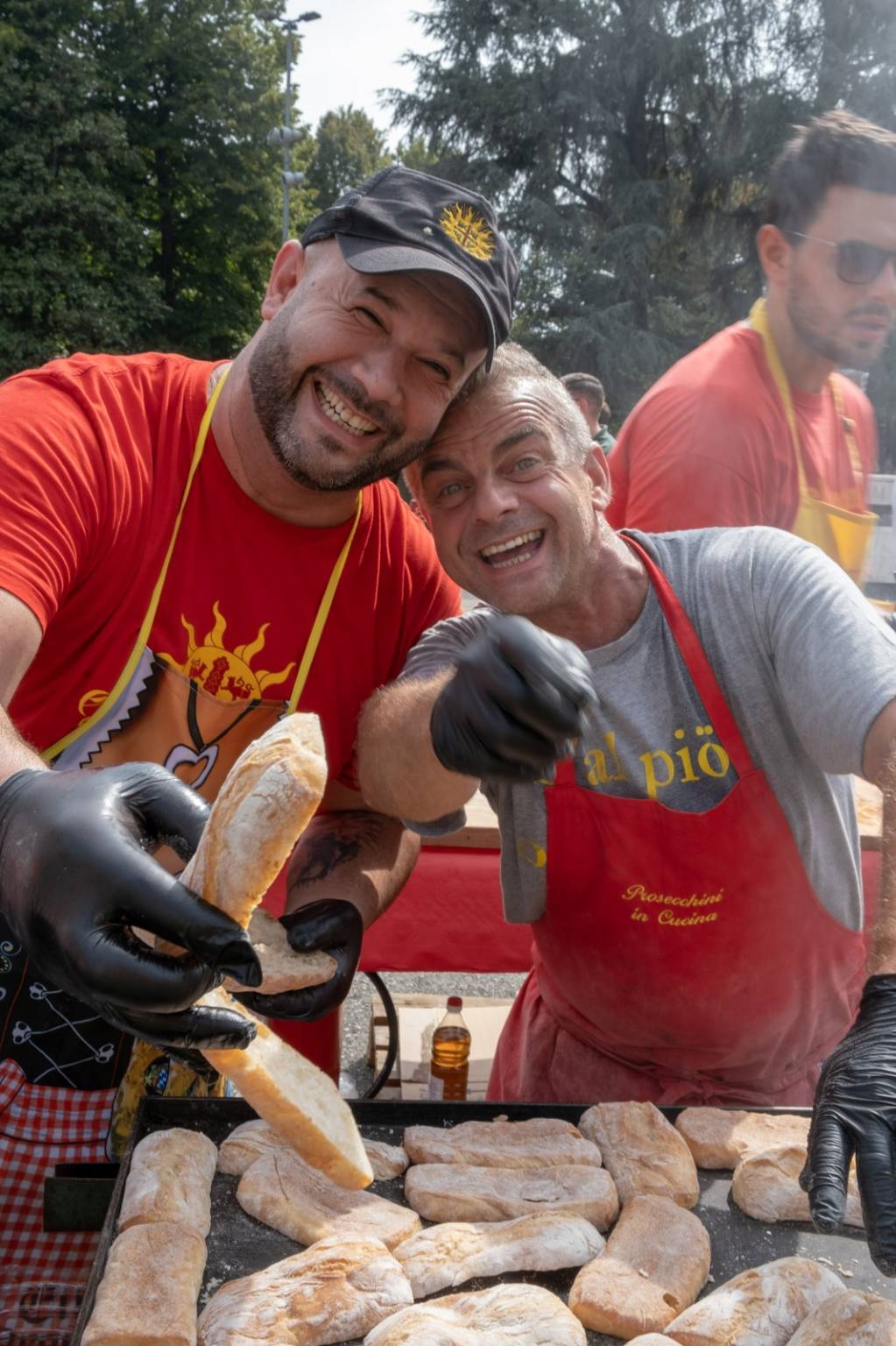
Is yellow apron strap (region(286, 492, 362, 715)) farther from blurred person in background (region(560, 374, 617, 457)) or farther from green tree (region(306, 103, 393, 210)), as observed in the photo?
green tree (region(306, 103, 393, 210))

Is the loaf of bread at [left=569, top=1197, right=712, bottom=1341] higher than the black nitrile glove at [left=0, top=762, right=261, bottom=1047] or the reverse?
the reverse

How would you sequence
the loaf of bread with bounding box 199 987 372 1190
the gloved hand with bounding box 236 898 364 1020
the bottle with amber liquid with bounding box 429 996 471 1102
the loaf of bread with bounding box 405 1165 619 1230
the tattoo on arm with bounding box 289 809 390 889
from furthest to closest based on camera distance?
the bottle with amber liquid with bounding box 429 996 471 1102, the tattoo on arm with bounding box 289 809 390 889, the gloved hand with bounding box 236 898 364 1020, the loaf of bread with bounding box 405 1165 619 1230, the loaf of bread with bounding box 199 987 372 1190

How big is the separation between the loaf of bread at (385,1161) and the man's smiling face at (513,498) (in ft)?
3.26

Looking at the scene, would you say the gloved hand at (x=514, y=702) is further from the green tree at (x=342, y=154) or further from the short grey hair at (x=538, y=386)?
the green tree at (x=342, y=154)

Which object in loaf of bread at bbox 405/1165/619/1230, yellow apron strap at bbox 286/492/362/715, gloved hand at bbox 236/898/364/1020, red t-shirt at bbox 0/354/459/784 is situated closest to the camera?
loaf of bread at bbox 405/1165/619/1230

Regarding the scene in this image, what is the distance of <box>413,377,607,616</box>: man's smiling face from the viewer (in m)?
2.10

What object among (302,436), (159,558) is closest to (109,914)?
(159,558)

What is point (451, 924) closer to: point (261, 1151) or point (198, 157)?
point (261, 1151)

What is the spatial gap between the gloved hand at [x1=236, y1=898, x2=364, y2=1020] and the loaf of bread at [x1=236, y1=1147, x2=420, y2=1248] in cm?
21

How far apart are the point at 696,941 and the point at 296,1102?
86 cm

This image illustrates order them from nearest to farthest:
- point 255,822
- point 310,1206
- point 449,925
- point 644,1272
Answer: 1. point 255,822
2. point 644,1272
3. point 310,1206
4. point 449,925

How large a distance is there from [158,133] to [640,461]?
2481 cm

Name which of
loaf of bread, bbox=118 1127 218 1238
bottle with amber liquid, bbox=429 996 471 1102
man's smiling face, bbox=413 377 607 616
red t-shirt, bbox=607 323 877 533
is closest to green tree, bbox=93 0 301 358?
red t-shirt, bbox=607 323 877 533

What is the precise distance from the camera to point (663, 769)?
2.03 metres
